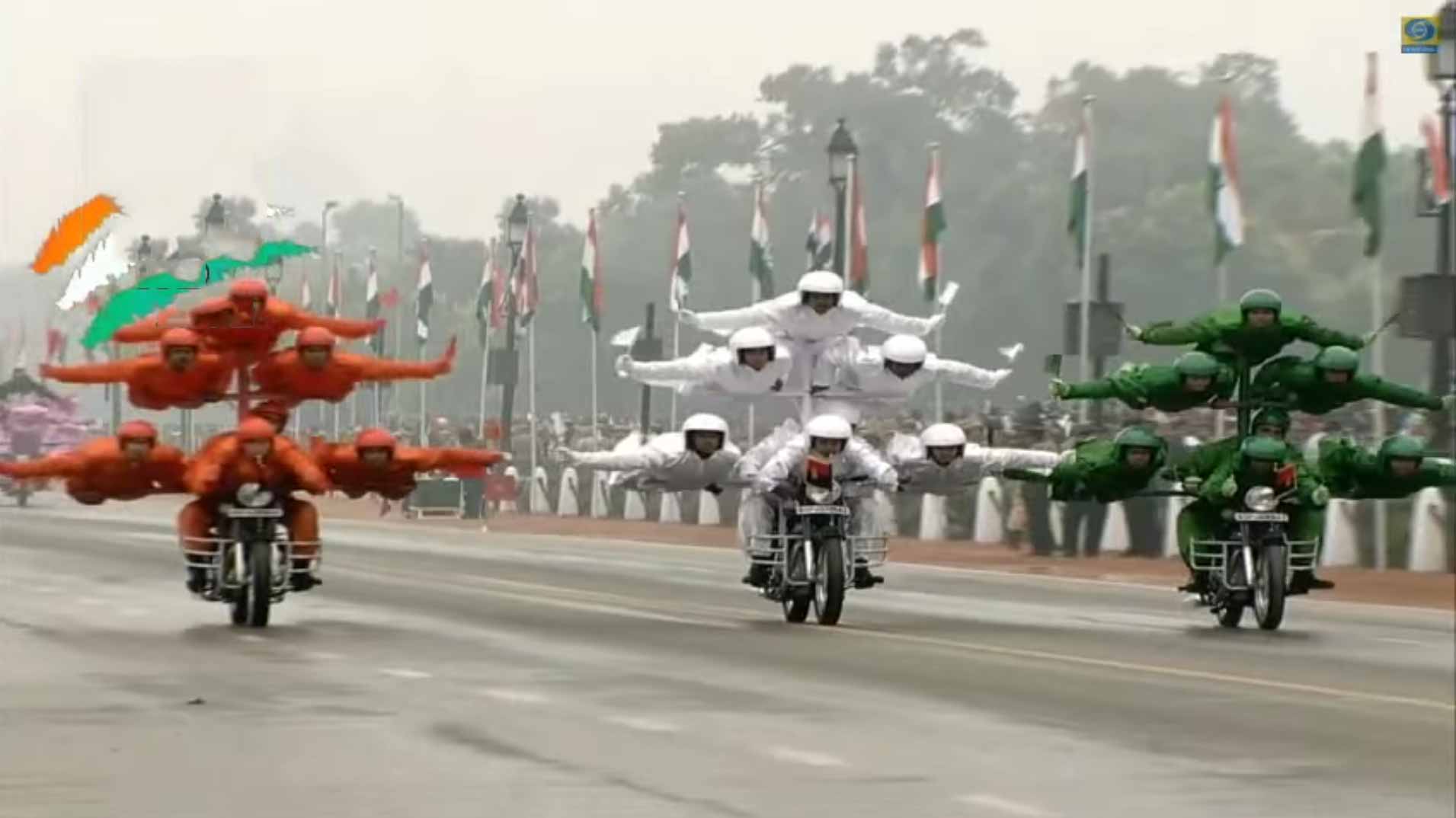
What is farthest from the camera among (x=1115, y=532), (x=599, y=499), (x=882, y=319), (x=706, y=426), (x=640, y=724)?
(x=599, y=499)

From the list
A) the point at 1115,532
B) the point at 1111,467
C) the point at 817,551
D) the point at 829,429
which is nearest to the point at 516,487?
the point at 1115,532

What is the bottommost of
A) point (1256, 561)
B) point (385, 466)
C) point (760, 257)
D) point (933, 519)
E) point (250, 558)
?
point (250, 558)

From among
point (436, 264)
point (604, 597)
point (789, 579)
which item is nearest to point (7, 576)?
point (604, 597)

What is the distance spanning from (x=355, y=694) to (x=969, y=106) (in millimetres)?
4042

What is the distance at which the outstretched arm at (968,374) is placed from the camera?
2620 centimetres

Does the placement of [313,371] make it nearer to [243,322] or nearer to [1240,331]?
[243,322]

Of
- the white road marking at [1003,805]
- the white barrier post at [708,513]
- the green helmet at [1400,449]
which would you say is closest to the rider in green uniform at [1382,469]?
the green helmet at [1400,449]

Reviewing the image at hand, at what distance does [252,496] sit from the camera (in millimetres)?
22781

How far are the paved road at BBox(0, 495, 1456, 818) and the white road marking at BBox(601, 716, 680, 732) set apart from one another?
0.03 m

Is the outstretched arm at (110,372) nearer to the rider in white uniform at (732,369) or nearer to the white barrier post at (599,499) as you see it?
the rider in white uniform at (732,369)

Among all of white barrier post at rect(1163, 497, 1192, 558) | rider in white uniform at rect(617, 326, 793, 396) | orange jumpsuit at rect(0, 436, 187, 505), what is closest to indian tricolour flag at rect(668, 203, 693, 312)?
white barrier post at rect(1163, 497, 1192, 558)

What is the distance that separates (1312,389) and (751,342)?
4.15 meters

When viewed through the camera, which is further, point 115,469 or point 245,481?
point 115,469

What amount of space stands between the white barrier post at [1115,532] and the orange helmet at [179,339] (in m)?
15.4
